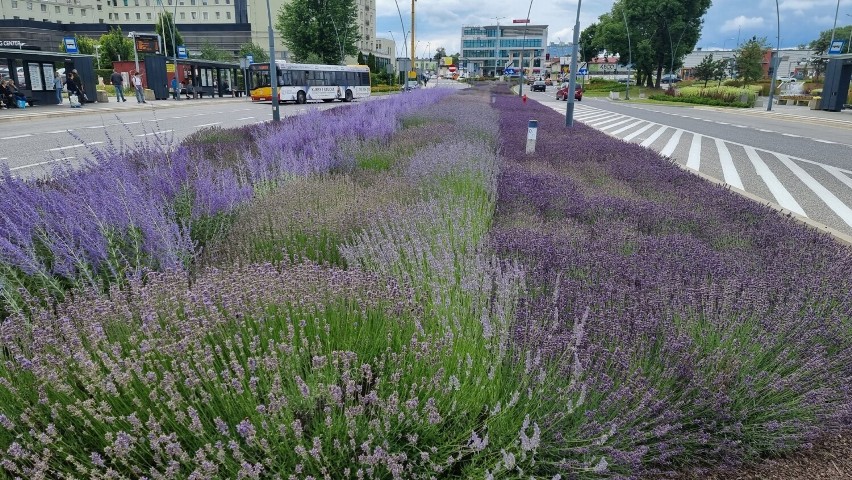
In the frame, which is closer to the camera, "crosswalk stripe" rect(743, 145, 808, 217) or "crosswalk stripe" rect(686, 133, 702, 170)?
"crosswalk stripe" rect(743, 145, 808, 217)

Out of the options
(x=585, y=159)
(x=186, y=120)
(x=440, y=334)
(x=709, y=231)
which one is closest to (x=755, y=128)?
(x=585, y=159)

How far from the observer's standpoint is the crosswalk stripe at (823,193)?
7.31 meters

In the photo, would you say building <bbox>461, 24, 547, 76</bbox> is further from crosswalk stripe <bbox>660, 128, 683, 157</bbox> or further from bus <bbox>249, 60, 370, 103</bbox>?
crosswalk stripe <bbox>660, 128, 683, 157</bbox>

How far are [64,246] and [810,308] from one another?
3960mm

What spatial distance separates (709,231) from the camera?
4.31 metres

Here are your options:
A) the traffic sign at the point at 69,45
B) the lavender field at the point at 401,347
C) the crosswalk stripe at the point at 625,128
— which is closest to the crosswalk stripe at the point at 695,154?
the crosswalk stripe at the point at 625,128

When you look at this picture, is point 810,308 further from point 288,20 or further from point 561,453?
point 288,20

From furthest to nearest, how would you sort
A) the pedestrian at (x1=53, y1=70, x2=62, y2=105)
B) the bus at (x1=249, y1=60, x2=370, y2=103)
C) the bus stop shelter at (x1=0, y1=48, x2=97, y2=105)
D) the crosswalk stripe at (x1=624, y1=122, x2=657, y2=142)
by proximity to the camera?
the bus at (x1=249, y1=60, x2=370, y2=103), the pedestrian at (x1=53, y1=70, x2=62, y2=105), the bus stop shelter at (x1=0, y1=48, x2=97, y2=105), the crosswalk stripe at (x1=624, y1=122, x2=657, y2=142)

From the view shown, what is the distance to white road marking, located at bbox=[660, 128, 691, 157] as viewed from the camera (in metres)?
13.5

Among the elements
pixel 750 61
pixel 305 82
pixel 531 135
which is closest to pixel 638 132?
pixel 531 135

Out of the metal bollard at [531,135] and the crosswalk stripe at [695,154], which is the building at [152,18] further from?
the metal bollard at [531,135]

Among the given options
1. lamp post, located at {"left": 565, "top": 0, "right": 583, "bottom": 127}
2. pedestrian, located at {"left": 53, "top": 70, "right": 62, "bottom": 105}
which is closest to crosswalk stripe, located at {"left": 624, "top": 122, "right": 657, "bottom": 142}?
lamp post, located at {"left": 565, "top": 0, "right": 583, "bottom": 127}

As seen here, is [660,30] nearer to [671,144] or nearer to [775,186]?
[671,144]

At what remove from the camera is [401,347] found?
216 cm
